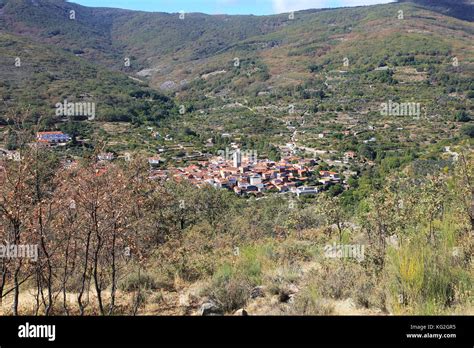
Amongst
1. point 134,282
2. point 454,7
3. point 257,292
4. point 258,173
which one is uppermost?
point 454,7

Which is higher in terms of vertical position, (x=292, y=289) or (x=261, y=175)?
(x=292, y=289)

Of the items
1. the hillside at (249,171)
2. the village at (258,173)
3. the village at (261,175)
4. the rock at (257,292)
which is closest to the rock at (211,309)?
the hillside at (249,171)

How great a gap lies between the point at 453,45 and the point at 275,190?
7685 centimetres

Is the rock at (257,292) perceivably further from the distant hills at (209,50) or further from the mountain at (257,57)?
the mountain at (257,57)

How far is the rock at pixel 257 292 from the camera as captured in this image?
4.27m

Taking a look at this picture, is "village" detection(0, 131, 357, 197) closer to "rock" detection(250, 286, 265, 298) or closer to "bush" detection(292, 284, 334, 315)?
"rock" detection(250, 286, 265, 298)

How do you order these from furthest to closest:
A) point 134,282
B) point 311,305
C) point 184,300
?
point 134,282 → point 184,300 → point 311,305

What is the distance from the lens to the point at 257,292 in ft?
14.2

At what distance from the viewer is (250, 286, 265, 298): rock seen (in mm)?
4270

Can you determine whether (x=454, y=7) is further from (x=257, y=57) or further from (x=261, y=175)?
(x=261, y=175)

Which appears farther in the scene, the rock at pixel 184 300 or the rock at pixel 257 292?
the rock at pixel 184 300

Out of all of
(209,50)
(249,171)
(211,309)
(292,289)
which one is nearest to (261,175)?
(249,171)

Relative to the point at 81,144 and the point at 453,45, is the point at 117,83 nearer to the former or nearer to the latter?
the point at 81,144

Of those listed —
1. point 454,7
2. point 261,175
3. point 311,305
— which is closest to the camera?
point 311,305
